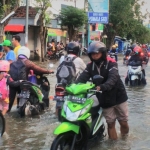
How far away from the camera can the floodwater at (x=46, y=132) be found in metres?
5.91

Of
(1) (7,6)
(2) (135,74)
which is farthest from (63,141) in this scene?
(1) (7,6)

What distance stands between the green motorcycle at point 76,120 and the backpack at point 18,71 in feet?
9.18

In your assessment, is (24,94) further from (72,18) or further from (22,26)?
(72,18)

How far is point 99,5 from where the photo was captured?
2883 centimetres

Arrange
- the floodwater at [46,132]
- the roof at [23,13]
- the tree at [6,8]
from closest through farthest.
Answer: the floodwater at [46,132]
the tree at [6,8]
the roof at [23,13]

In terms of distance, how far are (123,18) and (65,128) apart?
4165 cm

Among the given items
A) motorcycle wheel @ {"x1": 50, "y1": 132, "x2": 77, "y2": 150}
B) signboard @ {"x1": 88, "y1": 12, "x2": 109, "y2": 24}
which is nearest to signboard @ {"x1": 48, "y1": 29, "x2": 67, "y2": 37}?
signboard @ {"x1": 88, "y1": 12, "x2": 109, "y2": 24}

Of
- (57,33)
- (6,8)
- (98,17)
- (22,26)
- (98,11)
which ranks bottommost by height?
(57,33)

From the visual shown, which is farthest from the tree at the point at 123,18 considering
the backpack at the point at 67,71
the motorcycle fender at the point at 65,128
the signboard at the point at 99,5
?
the motorcycle fender at the point at 65,128

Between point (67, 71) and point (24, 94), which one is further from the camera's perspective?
point (24, 94)

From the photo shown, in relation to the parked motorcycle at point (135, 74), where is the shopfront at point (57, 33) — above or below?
above

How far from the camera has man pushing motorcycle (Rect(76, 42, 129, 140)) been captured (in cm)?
546

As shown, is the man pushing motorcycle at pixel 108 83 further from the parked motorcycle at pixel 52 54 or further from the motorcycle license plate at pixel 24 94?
the parked motorcycle at pixel 52 54

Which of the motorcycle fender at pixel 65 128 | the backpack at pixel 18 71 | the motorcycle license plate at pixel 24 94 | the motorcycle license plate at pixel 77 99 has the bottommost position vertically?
the motorcycle fender at pixel 65 128
